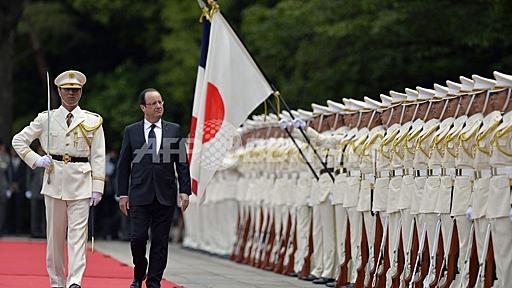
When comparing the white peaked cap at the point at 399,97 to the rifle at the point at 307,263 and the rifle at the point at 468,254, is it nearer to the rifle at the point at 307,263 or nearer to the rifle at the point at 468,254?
the rifle at the point at 468,254

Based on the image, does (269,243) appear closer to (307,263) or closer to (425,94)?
(307,263)

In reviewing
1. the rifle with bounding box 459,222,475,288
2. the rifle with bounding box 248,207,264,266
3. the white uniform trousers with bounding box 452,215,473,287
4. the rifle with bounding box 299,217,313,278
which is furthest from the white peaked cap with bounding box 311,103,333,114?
the rifle with bounding box 459,222,475,288

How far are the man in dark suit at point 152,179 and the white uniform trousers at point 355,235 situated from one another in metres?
2.40

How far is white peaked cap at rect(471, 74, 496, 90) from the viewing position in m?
11.6

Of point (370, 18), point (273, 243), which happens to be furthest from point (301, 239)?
point (370, 18)

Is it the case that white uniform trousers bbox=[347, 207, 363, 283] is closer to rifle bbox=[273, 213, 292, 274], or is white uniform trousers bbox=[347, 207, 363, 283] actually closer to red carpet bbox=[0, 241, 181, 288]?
red carpet bbox=[0, 241, 181, 288]

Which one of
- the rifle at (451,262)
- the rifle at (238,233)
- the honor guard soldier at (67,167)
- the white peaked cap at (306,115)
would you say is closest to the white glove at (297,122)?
the white peaked cap at (306,115)

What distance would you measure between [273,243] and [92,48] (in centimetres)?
2171

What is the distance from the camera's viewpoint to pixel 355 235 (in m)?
14.8

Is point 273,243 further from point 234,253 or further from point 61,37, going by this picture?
point 61,37

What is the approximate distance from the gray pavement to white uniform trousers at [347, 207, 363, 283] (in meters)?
1.17

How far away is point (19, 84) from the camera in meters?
40.3

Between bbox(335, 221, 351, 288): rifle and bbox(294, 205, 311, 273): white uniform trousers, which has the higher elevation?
bbox(294, 205, 311, 273): white uniform trousers

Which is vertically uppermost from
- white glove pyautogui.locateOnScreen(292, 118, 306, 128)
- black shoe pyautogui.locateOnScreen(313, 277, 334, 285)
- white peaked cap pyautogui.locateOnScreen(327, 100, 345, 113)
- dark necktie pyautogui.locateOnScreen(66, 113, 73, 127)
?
white peaked cap pyautogui.locateOnScreen(327, 100, 345, 113)
